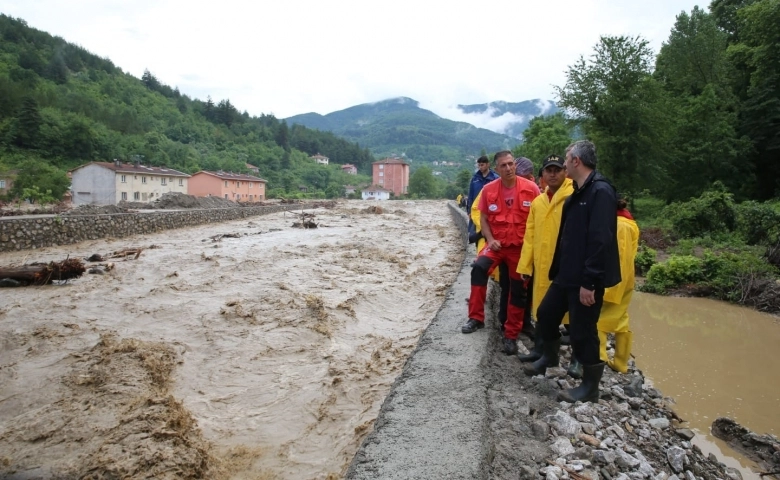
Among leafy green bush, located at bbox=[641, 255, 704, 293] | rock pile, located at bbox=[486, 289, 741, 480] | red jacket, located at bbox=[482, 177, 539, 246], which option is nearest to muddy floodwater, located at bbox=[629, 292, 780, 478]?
rock pile, located at bbox=[486, 289, 741, 480]

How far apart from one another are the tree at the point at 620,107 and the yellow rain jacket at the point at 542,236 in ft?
63.8

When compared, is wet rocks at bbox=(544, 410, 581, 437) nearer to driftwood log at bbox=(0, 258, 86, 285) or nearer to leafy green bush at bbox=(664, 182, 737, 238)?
driftwood log at bbox=(0, 258, 86, 285)

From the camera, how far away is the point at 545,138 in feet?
126

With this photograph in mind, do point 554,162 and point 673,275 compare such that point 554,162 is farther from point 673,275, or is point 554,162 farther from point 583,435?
point 673,275

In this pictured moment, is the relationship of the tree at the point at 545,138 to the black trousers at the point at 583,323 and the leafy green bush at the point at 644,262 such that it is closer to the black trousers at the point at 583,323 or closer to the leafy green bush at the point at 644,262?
the leafy green bush at the point at 644,262

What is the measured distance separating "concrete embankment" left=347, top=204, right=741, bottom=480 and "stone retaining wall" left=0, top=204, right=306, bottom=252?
1560 cm

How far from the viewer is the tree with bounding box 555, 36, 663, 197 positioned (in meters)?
21.1

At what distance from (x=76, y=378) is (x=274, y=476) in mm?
2873

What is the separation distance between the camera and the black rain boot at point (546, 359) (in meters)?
3.68

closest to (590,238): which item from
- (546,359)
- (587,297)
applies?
(587,297)

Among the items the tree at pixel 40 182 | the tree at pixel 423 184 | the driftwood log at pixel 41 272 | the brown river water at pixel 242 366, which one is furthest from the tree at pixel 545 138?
the tree at pixel 423 184

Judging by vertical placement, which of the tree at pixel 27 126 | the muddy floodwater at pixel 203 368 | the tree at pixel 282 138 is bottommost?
the muddy floodwater at pixel 203 368

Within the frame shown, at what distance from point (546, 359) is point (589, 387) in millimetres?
429

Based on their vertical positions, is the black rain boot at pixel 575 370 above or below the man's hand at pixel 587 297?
below
